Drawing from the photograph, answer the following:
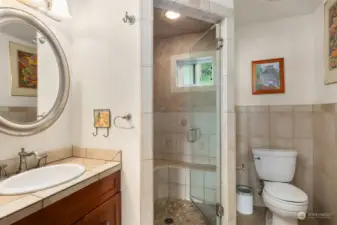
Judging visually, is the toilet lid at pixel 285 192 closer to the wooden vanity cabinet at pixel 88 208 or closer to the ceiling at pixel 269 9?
the wooden vanity cabinet at pixel 88 208

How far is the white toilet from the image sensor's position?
1600 millimetres

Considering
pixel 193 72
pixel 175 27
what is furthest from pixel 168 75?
pixel 175 27

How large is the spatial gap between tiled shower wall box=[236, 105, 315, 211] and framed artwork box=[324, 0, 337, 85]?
0.49 metres

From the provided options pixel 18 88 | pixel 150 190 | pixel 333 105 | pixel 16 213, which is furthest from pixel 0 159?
pixel 333 105

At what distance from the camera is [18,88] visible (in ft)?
3.91

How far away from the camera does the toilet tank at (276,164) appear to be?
6.57 ft

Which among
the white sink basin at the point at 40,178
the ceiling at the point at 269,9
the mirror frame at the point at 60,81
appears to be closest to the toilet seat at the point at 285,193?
the white sink basin at the point at 40,178

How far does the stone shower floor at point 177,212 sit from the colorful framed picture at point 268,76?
5.39 ft

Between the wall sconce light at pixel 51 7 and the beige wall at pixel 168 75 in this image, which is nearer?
the wall sconce light at pixel 51 7

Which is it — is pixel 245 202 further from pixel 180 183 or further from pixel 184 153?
pixel 184 153

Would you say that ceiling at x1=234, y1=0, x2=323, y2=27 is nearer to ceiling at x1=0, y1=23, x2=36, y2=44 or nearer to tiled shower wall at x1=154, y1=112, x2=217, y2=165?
tiled shower wall at x1=154, y1=112, x2=217, y2=165

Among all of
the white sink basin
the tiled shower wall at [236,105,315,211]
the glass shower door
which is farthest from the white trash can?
the white sink basin

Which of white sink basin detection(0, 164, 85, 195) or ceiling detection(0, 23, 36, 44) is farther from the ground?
ceiling detection(0, 23, 36, 44)

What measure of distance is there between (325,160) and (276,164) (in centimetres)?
43
